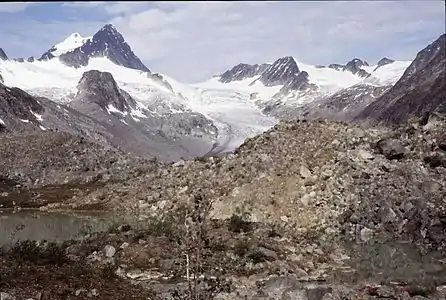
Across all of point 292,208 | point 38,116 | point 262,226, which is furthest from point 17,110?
point 262,226

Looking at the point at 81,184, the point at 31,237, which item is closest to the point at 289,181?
the point at 31,237

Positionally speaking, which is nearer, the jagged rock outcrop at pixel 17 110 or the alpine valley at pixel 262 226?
the alpine valley at pixel 262 226

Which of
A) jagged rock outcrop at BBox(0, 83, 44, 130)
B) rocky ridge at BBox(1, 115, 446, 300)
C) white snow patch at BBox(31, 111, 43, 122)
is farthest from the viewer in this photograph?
white snow patch at BBox(31, 111, 43, 122)

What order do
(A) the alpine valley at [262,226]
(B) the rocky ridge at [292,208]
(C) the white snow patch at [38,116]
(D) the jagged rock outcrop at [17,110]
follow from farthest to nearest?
(C) the white snow patch at [38,116] < (D) the jagged rock outcrop at [17,110] < (B) the rocky ridge at [292,208] < (A) the alpine valley at [262,226]

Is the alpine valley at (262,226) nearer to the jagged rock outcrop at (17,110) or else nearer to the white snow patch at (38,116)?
the jagged rock outcrop at (17,110)

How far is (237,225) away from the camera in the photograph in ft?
96.2

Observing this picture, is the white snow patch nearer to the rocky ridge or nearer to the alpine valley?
the alpine valley

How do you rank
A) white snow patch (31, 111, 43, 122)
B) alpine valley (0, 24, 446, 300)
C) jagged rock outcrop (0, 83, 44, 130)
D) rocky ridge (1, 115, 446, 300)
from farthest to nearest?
white snow patch (31, 111, 43, 122) → jagged rock outcrop (0, 83, 44, 130) → rocky ridge (1, 115, 446, 300) → alpine valley (0, 24, 446, 300)

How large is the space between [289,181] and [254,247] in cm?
1048

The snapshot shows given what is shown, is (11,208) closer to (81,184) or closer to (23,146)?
(81,184)

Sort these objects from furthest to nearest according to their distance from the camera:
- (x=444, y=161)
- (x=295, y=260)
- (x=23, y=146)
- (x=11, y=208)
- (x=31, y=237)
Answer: (x=23, y=146) → (x=11, y=208) → (x=444, y=161) → (x=31, y=237) → (x=295, y=260)

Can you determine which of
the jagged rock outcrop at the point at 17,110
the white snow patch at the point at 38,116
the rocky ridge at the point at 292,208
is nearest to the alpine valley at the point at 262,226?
the rocky ridge at the point at 292,208

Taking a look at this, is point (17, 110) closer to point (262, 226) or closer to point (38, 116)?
point (38, 116)

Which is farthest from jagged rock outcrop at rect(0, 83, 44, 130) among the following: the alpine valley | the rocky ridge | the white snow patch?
the rocky ridge
